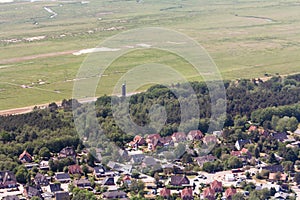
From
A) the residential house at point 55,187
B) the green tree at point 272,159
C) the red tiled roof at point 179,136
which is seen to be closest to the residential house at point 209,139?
the red tiled roof at point 179,136

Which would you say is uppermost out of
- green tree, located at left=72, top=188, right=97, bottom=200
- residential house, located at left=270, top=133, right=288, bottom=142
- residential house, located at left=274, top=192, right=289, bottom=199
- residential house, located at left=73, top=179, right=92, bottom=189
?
residential house, located at left=270, top=133, right=288, bottom=142

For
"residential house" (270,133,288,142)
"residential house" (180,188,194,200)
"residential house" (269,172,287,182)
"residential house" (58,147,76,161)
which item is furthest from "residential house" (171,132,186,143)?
"residential house" (180,188,194,200)

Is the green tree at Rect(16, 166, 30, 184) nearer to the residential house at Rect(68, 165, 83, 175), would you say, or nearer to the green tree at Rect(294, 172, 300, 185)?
the residential house at Rect(68, 165, 83, 175)

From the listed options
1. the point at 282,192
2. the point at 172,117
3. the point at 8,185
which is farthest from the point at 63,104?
the point at 282,192

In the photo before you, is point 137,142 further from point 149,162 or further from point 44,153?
point 44,153

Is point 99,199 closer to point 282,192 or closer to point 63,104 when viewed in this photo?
point 282,192

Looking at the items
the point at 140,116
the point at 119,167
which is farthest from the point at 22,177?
the point at 140,116

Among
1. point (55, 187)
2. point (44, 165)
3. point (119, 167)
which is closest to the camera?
point (55, 187)
